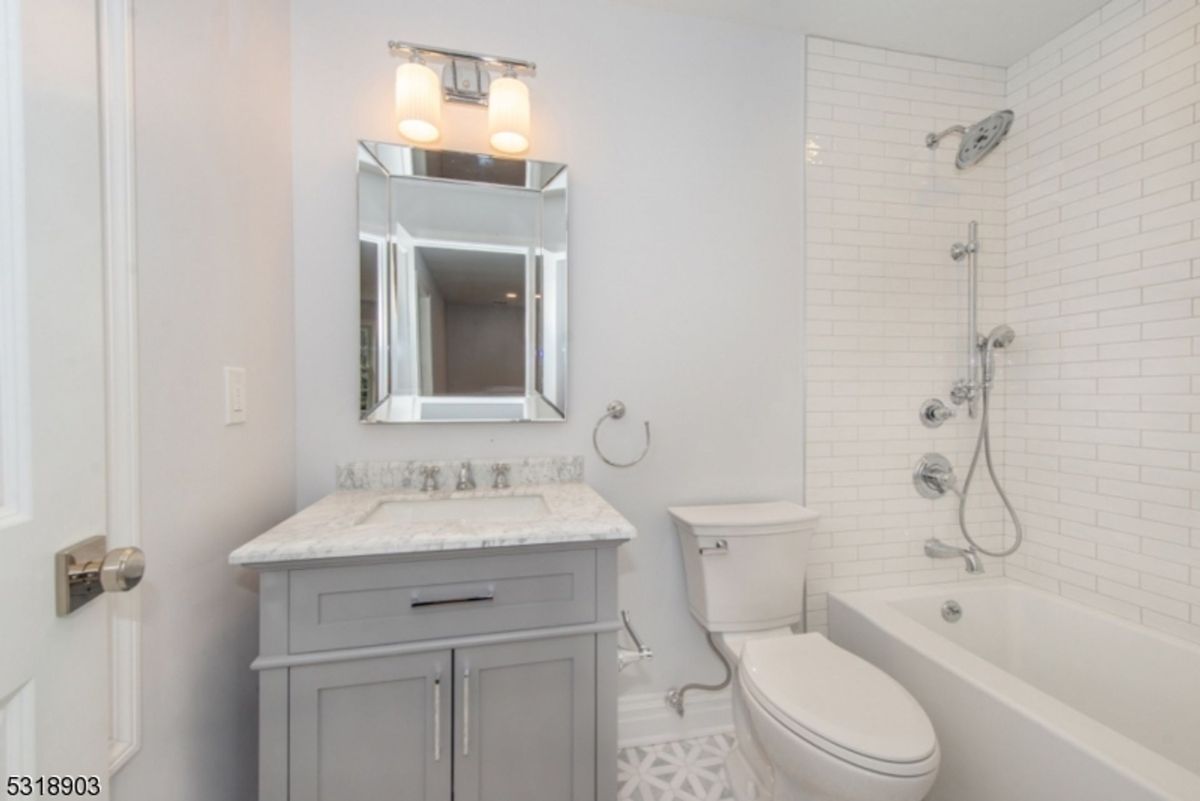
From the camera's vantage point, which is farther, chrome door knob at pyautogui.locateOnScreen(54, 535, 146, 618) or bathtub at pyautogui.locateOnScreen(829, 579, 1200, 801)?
bathtub at pyautogui.locateOnScreen(829, 579, 1200, 801)

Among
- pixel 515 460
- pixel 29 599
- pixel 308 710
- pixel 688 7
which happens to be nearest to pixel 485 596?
pixel 308 710

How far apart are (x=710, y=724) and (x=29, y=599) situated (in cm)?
173

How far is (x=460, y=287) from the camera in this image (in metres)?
1.44

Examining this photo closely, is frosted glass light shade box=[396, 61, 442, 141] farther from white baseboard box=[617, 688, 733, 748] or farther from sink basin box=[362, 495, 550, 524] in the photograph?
white baseboard box=[617, 688, 733, 748]

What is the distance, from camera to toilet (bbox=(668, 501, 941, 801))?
0.93 meters

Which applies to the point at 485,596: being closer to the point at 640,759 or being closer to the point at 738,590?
the point at 738,590

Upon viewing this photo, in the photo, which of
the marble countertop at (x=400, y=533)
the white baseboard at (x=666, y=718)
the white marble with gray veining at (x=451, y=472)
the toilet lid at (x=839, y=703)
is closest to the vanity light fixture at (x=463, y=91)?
the white marble with gray veining at (x=451, y=472)

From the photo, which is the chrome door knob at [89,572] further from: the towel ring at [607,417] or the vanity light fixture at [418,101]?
the vanity light fixture at [418,101]

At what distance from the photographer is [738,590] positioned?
56.2 inches

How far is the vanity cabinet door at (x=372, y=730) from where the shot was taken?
0.91 metres

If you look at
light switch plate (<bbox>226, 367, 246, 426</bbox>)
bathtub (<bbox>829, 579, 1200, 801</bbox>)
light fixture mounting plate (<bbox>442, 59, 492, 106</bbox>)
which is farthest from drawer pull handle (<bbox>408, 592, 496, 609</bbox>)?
light fixture mounting plate (<bbox>442, 59, 492, 106</bbox>)

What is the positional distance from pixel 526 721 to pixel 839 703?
2.32ft

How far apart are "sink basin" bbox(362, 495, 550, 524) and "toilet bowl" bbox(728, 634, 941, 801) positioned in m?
0.70

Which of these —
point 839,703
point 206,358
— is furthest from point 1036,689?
point 206,358
